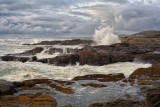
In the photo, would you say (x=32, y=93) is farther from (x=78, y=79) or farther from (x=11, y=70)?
(x=11, y=70)

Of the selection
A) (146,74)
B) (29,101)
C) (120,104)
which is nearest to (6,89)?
(29,101)

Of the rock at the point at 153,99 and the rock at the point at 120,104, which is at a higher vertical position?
the rock at the point at 153,99

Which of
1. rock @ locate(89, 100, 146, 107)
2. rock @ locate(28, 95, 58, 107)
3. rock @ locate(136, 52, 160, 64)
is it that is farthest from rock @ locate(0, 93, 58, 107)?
rock @ locate(136, 52, 160, 64)

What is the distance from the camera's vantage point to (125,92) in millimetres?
12289

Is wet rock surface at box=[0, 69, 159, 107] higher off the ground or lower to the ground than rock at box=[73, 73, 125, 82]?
higher

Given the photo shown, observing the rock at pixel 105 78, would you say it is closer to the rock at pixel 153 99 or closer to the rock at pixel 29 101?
the rock at pixel 29 101

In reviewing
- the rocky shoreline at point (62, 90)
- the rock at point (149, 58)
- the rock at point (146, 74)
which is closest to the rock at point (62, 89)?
the rocky shoreline at point (62, 90)

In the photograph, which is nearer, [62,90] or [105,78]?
[62,90]

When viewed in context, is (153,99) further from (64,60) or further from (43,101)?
(64,60)

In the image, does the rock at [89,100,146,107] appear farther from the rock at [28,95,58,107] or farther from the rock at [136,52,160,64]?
the rock at [136,52,160,64]

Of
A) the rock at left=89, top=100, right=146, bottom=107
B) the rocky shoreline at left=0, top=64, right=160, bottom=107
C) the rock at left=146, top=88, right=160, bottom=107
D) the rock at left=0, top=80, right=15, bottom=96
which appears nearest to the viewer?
the rock at left=146, top=88, right=160, bottom=107

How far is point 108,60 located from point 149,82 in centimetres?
1419

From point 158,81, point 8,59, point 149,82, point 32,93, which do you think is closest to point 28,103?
point 32,93

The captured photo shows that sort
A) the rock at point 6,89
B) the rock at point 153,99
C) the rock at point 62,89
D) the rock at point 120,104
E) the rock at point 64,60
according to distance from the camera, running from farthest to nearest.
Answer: the rock at point 64,60, the rock at point 62,89, the rock at point 6,89, the rock at point 120,104, the rock at point 153,99
